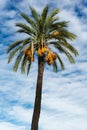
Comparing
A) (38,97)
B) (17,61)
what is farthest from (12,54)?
(38,97)

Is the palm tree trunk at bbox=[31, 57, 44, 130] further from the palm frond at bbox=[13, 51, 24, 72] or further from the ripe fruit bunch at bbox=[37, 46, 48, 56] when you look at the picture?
the palm frond at bbox=[13, 51, 24, 72]

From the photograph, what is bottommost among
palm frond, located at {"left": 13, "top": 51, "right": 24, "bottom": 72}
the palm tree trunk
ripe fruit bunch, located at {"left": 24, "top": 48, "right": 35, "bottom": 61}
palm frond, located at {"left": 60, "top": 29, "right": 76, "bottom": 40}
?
the palm tree trunk

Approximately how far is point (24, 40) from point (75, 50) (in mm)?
5491

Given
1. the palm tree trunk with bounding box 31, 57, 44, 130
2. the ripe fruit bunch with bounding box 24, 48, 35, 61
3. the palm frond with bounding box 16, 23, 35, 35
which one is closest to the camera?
the palm tree trunk with bounding box 31, 57, 44, 130

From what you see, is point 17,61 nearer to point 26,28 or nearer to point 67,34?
point 26,28

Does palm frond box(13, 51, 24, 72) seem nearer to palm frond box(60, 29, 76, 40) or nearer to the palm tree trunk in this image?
the palm tree trunk

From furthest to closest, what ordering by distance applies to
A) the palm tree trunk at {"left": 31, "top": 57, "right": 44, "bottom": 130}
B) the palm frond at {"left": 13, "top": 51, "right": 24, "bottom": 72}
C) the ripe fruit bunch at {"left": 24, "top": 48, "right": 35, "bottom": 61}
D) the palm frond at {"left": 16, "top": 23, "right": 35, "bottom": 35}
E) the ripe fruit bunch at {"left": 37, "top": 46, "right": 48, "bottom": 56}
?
the palm frond at {"left": 13, "top": 51, "right": 24, "bottom": 72} < the palm frond at {"left": 16, "top": 23, "right": 35, "bottom": 35} < the ripe fruit bunch at {"left": 37, "top": 46, "right": 48, "bottom": 56} < the ripe fruit bunch at {"left": 24, "top": 48, "right": 35, "bottom": 61} < the palm tree trunk at {"left": 31, "top": 57, "right": 44, "bottom": 130}

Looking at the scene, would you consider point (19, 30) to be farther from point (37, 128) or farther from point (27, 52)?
point (37, 128)

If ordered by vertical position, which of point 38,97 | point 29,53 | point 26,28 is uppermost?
point 26,28

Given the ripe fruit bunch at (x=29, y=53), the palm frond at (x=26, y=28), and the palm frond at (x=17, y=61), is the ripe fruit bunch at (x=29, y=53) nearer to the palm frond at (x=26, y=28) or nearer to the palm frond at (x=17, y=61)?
the palm frond at (x=17, y=61)

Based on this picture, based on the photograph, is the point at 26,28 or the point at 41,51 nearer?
the point at 41,51

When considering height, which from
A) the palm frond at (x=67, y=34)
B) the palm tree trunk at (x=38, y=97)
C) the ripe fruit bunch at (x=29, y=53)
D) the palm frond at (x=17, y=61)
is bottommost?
the palm tree trunk at (x=38, y=97)

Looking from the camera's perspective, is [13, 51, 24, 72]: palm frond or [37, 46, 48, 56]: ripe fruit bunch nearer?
[37, 46, 48, 56]: ripe fruit bunch

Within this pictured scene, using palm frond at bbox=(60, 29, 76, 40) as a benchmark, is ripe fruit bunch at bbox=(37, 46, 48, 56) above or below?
below
